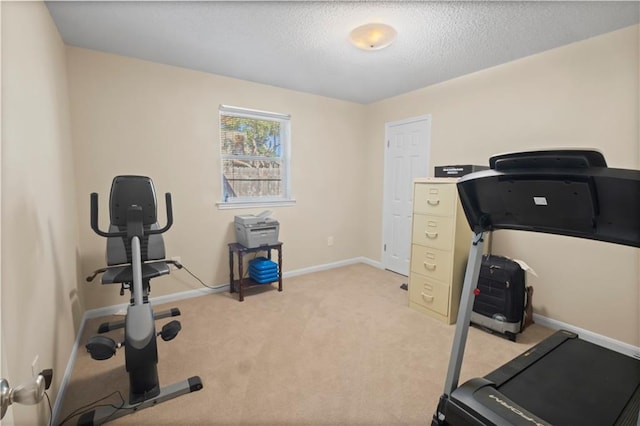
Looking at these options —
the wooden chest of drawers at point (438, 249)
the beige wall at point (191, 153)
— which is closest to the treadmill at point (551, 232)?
the wooden chest of drawers at point (438, 249)

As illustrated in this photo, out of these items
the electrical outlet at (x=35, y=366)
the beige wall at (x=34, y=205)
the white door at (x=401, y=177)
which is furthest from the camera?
the white door at (x=401, y=177)

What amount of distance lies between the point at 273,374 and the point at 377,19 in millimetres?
2497

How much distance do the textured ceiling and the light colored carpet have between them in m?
2.36

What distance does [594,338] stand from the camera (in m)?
2.44

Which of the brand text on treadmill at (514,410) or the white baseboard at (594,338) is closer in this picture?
the brand text on treadmill at (514,410)

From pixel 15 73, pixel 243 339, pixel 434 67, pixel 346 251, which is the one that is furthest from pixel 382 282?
pixel 15 73

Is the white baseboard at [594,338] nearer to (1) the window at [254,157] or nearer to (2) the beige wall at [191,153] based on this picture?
(2) the beige wall at [191,153]

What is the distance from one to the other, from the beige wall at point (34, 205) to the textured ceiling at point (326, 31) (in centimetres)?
43

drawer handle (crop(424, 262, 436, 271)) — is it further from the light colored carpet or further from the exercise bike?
the exercise bike

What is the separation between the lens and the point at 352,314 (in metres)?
2.91

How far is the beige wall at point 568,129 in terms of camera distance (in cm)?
227

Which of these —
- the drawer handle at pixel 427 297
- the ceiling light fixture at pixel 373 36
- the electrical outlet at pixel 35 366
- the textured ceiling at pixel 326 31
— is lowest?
the drawer handle at pixel 427 297

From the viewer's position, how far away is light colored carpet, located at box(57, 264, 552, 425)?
5.64 ft

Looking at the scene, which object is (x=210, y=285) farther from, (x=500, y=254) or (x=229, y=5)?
(x=500, y=254)
